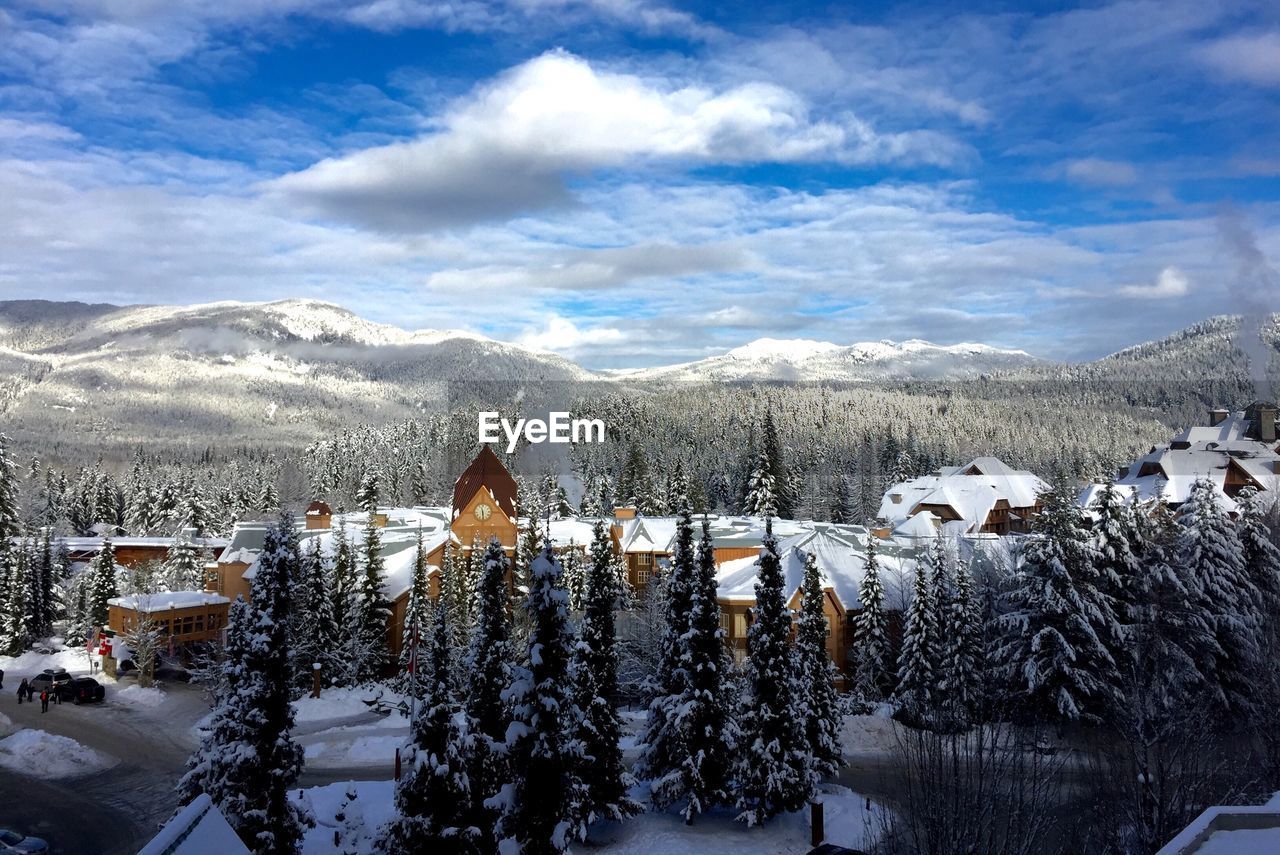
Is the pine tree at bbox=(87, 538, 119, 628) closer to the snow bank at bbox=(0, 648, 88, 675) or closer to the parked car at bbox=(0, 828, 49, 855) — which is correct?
the snow bank at bbox=(0, 648, 88, 675)

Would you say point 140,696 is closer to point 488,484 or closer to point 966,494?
point 488,484

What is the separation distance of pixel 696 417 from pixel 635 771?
149246 mm

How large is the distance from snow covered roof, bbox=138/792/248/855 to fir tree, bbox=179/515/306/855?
7534 mm

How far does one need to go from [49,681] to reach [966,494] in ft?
274

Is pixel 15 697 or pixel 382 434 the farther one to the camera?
pixel 382 434

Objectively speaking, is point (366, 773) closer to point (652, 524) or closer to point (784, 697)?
point (784, 697)

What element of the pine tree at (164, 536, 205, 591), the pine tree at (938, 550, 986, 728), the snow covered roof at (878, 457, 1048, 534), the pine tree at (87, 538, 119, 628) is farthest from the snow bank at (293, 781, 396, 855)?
the snow covered roof at (878, 457, 1048, 534)

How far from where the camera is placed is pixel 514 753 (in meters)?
17.7

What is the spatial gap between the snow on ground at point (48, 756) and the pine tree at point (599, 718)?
20893 millimetres

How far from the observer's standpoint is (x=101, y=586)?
182ft

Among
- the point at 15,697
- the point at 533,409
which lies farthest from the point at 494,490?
the point at 533,409

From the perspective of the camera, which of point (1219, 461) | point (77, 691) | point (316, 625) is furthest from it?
point (1219, 461)

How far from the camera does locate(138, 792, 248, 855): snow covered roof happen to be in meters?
9.91

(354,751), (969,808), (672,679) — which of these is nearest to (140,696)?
(354,751)
